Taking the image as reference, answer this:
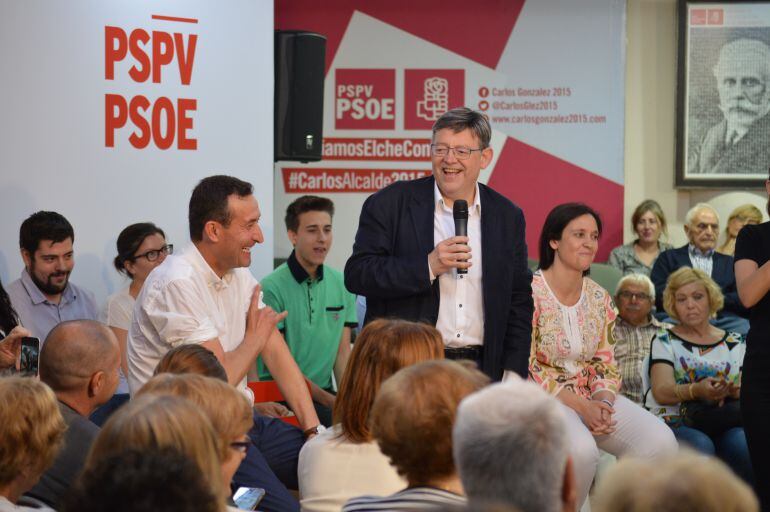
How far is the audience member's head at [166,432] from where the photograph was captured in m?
1.71

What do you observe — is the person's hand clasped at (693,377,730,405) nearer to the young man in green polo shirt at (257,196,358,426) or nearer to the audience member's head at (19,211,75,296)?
the young man in green polo shirt at (257,196,358,426)

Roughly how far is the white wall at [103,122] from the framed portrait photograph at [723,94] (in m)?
4.11

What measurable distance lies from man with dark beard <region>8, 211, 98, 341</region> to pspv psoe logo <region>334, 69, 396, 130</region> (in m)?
3.99

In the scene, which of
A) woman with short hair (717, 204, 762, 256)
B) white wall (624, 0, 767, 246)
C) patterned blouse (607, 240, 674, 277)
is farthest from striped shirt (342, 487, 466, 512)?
white wall (624, 0, 767, 246)

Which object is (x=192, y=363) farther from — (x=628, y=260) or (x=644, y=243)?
(x=644, y=243)

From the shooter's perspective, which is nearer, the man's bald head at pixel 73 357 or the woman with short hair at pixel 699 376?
the man's bald head at pixel 73 357

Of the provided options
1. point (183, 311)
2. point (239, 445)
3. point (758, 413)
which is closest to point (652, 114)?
point (758, 413)

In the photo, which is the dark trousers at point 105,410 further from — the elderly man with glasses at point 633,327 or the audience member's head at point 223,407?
the elderly man with glasses at point 633,327

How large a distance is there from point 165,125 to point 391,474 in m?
3.03

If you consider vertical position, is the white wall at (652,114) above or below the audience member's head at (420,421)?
above

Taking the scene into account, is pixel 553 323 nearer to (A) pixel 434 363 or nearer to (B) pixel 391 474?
(B) pixel 391 474

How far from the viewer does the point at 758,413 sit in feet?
11.7

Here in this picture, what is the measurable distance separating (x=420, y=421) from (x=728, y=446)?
3.23m

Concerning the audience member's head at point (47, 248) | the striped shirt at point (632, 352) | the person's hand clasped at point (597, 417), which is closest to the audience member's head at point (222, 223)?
the audience member's head at point (47, 248)
